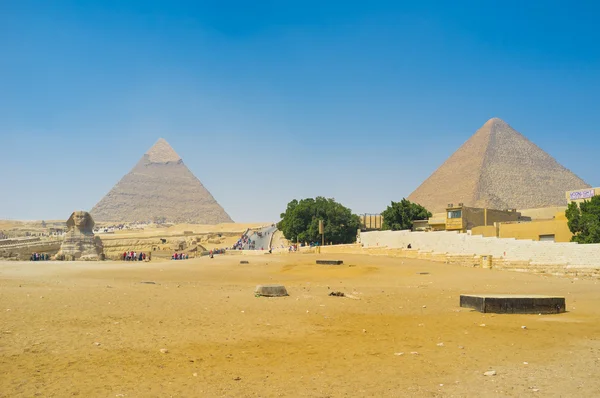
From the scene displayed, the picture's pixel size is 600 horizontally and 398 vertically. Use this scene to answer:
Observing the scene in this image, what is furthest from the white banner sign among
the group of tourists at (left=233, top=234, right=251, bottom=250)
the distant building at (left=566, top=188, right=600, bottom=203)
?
the group of tourists at (left=233, top=234, right=251, bottom=250)

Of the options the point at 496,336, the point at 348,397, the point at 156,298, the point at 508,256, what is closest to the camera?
the point at 348,397

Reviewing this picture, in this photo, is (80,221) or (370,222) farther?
(370,222)

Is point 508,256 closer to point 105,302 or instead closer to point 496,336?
→ point 496,336

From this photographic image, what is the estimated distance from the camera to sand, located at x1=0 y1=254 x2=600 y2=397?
17.1 ft

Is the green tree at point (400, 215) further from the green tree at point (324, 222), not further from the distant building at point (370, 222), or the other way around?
the distant building at point (370, 222)

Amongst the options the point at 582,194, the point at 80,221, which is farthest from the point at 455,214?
the point at 80,221

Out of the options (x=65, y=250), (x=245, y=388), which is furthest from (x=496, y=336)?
(x=65, y=250)

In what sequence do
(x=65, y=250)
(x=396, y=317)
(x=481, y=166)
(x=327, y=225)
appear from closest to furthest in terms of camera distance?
(x=396, y=317) → (x=65, y=250) → (x=327, y=225) → (x=481, y=166)

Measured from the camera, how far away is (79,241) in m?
40.0

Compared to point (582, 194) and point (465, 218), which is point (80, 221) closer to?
point (465, 218)

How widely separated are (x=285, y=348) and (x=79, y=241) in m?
37.2

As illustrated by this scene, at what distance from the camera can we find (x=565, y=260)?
19594 millimetres

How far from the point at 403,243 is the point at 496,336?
28.1 m

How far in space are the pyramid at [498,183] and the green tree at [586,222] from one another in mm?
127891
